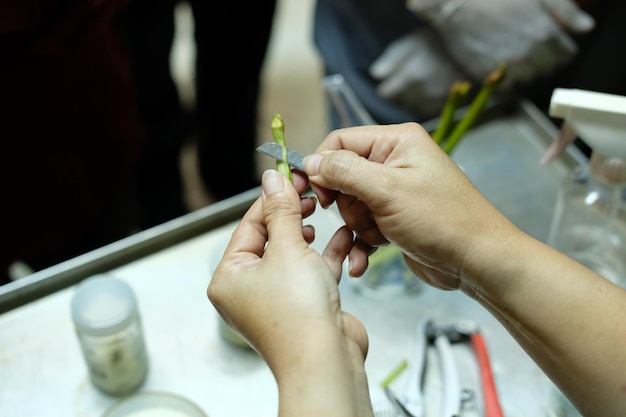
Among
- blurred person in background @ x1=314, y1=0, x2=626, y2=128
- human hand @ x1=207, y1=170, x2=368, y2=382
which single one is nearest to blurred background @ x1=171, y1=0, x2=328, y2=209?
blurred person in background @ x1=314, y1=0, x2=626, y2=128

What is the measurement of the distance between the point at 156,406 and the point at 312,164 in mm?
302

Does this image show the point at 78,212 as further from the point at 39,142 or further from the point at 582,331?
the point at 582,331

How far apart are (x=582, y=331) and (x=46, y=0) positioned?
2.41 ft

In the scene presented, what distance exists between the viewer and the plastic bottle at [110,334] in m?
0.69

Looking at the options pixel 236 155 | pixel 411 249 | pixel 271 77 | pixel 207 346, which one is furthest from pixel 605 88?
pixel 271 77

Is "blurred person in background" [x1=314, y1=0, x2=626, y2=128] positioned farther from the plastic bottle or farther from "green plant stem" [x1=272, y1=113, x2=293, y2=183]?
the plastic bottle

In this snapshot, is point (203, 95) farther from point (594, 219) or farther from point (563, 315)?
point (563, 315)

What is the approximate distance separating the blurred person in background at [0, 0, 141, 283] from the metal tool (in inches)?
22.9

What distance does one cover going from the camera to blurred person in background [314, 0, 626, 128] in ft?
3.22

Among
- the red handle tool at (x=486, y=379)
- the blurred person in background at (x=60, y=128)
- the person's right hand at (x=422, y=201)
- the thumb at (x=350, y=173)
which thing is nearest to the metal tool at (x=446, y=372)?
the red handle tool at (x=486, y=379)

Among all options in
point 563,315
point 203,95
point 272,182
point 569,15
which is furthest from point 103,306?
point 203,95

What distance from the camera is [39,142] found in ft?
3.14

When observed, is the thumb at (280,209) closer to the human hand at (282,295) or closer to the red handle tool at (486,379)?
the human hand at (282,295)

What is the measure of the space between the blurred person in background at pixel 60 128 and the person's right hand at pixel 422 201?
43 cm
